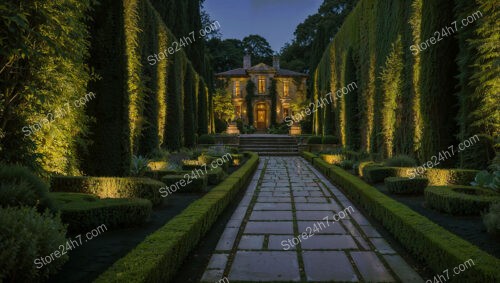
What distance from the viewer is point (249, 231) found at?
5.05 m

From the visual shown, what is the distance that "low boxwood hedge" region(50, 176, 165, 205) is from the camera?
593cm

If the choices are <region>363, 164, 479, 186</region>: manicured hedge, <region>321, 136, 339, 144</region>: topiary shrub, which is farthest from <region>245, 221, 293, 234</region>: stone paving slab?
<region>321, 136, 339, 144</region>: topiary shrub

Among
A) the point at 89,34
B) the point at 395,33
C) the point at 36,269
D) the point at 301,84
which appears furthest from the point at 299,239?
the point at 301,84

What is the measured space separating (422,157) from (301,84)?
3305cm

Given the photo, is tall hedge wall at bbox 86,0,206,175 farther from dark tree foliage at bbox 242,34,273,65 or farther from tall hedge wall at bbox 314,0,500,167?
dark tree foliage at bbox 242,34,273,65

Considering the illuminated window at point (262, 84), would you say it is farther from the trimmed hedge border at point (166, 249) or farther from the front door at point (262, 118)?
the trimmed hedge border at point (166, 249)

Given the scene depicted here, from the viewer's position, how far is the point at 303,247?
429cm

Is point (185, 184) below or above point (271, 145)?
below

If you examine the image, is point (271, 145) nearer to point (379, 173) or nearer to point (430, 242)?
point (379, 173)

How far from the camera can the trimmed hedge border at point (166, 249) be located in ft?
8.93

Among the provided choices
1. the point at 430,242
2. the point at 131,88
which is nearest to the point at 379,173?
the point at 430,242

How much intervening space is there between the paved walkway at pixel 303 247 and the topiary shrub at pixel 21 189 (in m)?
2.09

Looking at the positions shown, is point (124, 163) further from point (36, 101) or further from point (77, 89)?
point (36, 101)

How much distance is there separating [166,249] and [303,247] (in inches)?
73.2
